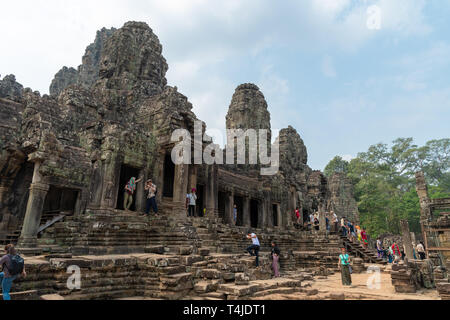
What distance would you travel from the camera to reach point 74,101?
1586 centimetres

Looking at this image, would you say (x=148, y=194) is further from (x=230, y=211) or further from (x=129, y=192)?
(x=230, y=211)

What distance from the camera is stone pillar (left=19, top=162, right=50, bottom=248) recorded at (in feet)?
27.2

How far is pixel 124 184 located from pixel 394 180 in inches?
1880

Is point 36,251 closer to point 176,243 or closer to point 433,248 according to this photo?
point 176,243

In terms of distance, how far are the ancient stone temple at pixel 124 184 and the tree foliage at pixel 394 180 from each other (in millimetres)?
25913

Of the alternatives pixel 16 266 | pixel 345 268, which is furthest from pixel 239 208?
pixel 16 266

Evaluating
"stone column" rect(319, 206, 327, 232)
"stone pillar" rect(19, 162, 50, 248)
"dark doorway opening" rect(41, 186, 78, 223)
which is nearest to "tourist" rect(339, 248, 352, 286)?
"stone column" rect(319, 206, 327, 232)

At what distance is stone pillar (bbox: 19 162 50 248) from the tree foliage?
41.9m

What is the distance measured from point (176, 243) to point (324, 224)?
12.3 metres

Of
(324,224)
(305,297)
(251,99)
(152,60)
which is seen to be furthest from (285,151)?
(305,297)

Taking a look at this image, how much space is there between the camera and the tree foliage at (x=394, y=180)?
41156 millimetres

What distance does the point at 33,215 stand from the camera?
865 centimetres

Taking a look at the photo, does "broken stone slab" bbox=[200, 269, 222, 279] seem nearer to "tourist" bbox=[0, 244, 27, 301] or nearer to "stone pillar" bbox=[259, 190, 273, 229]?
"tourist" bbox=[0, 244, 27, 301]

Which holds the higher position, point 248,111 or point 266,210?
point 248,111
